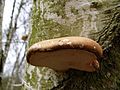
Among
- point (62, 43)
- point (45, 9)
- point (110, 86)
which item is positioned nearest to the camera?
point (62, 43)

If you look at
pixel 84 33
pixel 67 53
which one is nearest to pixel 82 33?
pixel 84 33

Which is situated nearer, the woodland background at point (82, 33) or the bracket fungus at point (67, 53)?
the bracket fungus at point (67, 53)

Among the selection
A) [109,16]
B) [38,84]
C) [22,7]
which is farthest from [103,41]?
[22,7]

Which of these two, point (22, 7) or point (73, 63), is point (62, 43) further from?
point (22, 7)

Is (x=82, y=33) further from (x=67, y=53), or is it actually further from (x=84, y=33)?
(x=67, y=53)

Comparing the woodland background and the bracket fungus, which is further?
the woodland background
